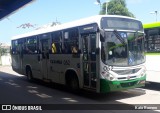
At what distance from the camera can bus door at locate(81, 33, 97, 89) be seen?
10609 mm

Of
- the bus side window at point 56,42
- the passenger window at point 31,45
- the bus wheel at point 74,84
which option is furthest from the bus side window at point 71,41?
the passenger window at point 31,45

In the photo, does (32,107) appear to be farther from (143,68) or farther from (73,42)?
(143,68)

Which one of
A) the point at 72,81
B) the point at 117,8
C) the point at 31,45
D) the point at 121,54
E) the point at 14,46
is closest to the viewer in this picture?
the point at 121,54

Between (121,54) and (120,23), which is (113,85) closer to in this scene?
(121,54)

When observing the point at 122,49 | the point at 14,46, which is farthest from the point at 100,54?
the point at 14,46

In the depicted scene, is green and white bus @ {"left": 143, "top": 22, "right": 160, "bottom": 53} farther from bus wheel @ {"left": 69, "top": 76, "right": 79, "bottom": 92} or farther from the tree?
the tree

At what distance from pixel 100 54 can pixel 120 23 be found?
5.46 ft

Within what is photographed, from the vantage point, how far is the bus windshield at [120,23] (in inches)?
417

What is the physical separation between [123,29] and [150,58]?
4311mm

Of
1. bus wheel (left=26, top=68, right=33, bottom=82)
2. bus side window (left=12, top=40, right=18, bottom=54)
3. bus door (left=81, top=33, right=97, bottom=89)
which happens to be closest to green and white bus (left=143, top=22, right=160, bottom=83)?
bus door (left=81, top=33, right=97, bottom=89)

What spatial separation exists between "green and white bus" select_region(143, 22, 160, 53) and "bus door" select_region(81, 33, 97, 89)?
5.40 meters

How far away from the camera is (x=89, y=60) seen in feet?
35.7

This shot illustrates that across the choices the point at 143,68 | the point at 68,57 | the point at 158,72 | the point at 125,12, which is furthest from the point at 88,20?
the point at 125,12

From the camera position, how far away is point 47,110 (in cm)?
920
